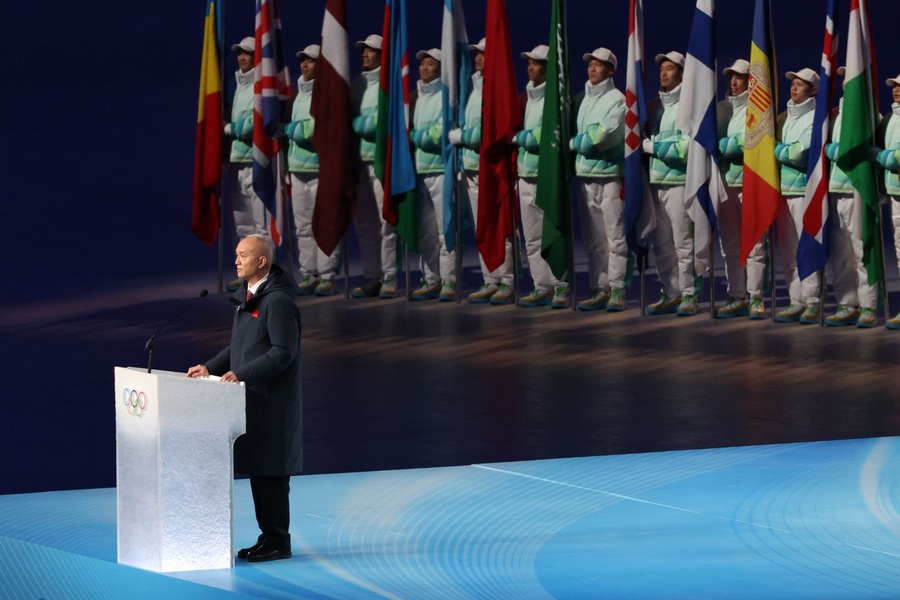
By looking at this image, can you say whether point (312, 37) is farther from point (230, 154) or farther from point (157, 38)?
point (230, 154)

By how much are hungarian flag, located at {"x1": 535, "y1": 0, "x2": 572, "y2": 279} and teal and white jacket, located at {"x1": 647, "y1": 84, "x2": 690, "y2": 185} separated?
0.65m

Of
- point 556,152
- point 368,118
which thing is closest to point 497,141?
point 556,152

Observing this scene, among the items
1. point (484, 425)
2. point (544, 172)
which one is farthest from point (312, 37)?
point (484, 425)

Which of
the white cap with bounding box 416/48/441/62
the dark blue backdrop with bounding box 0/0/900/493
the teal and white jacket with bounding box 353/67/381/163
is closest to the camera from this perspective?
the white cap with bounding box 416/48/441/62

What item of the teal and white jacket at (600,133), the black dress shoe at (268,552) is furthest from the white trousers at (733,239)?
the black dress shoe at (268,552)

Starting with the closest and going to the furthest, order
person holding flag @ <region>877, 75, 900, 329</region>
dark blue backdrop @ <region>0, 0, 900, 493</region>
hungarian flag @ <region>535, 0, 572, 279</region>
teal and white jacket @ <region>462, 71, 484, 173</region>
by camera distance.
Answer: person holding flag @ <region>877, 75, 900, 329</region> → hungarian flag @ <region>535, 0, 572, 279</region> → teal and white jacket @ <region>462, 71, 484, 173</region> → dark blue backdrop @ <region>0, 0, 900, 493</region>

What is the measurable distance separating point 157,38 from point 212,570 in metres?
20.5

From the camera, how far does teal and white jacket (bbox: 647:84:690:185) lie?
14.0 metres

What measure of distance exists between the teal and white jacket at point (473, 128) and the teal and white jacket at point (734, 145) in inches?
73.1

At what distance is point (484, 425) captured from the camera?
9.91m

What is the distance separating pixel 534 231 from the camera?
14.6 meters

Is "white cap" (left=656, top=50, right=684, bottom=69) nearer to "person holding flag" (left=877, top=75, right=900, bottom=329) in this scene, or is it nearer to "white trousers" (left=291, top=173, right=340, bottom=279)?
"person holding flag" (left=877, top=75, right=900, bottom=329)

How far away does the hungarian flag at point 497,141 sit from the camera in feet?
46.9

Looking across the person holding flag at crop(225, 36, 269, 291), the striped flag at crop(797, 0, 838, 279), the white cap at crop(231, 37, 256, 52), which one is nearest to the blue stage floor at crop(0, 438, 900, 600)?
the striped flag at crop(797, 0, 838, 279)
